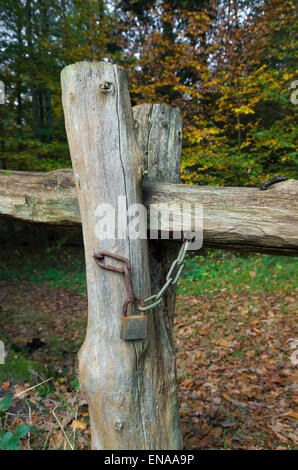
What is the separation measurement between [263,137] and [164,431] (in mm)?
7135

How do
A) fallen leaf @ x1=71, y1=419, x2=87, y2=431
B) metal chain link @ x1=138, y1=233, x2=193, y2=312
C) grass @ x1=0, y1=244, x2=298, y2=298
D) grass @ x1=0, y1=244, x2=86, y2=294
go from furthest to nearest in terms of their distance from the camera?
1. grass @ x1=0, y1=244, x2=86, y2=294
2. grass @ x1=0, y1=244, x2=298, y2=298
3. fallen leaf @ x1=71, y1=419, x2=87, y2=431
4. metal chain link @ x1=138, y1=233, x2=193, y2=312

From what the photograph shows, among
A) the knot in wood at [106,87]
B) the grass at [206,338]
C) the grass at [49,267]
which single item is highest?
the knot in wood at [106,87]

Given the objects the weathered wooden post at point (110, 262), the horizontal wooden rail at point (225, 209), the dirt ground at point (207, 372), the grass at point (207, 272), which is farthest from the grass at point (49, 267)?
the weathered wooden post at point (110, 262)

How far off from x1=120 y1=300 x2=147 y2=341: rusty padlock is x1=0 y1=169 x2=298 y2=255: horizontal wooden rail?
→ 0.49 m

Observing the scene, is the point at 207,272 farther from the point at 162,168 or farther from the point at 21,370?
the point at 162,168

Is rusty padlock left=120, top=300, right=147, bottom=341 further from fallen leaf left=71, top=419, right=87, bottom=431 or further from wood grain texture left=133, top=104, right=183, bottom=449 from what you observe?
fallen leaf left=71, top=419, right=87, bottom=431

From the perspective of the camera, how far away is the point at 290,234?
127cm

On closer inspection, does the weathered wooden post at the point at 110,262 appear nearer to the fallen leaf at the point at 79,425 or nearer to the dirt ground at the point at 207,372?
the dirt ground at the point at 207,372

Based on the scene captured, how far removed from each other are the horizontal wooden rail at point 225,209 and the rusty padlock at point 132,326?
1.60ft

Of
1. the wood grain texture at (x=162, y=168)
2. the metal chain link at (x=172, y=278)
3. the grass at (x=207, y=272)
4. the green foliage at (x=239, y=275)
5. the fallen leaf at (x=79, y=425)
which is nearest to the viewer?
the metal chain link at (x=172, y=278)

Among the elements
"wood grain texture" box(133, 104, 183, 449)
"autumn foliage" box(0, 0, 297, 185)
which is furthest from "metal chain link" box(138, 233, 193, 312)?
"autumn foliage" box(0, 0, 297, 185)

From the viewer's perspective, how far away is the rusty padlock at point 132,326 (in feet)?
4.11

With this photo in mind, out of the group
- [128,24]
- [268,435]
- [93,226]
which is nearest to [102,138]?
[93,226]

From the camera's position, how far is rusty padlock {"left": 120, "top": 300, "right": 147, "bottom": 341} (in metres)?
1.25
